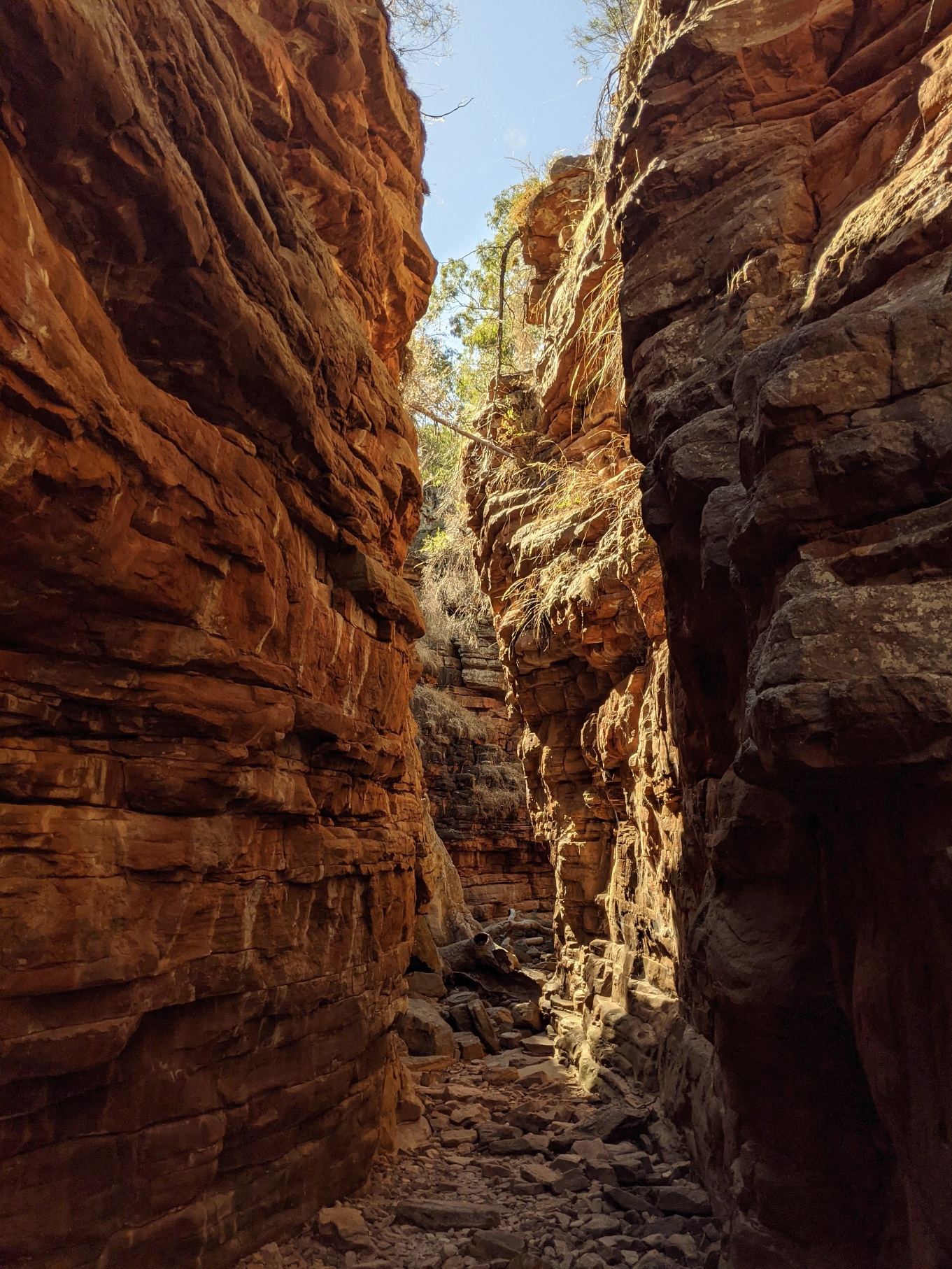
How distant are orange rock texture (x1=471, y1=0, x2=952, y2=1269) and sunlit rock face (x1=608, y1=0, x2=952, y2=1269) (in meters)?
0.02

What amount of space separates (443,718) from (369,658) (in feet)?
63.8

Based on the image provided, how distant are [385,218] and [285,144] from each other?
5.32ft

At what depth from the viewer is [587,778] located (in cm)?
1326

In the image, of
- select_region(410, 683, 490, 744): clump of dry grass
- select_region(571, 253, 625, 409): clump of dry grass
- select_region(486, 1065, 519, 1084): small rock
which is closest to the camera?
select_region(486, 1065, 519, 1084): small rock

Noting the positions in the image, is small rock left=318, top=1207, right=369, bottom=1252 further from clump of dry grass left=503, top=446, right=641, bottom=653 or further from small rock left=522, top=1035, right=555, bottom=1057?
clump of dry grass left=503, top=446, right=641, bottom=653

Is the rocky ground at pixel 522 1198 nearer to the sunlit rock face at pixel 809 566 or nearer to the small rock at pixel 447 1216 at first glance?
the small rock at pixel 447 1216

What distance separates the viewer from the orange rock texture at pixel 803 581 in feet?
10.3

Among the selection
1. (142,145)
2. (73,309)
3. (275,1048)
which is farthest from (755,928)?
(142,145)

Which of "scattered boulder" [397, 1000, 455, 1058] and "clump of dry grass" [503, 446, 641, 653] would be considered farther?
"clump of dry grass" [503, 446, 641, 653]

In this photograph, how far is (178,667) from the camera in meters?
4.88

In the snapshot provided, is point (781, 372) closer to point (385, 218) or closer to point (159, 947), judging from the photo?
point (159, 947)

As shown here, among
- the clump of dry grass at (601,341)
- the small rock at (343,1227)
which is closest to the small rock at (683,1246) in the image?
the small rock at (343,1227)

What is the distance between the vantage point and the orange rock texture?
124 inches

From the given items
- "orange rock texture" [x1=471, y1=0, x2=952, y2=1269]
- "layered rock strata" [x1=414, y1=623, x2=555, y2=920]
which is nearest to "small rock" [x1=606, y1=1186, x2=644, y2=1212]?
"orange rock texture" [x1=471, y1=0, x2=952, y2=1269]
